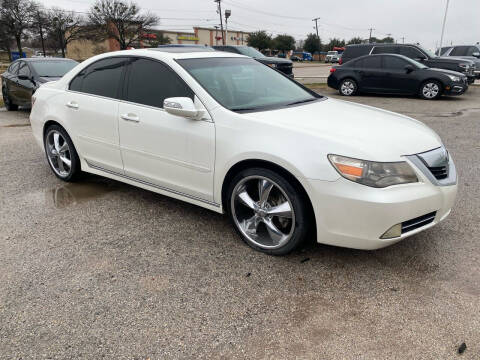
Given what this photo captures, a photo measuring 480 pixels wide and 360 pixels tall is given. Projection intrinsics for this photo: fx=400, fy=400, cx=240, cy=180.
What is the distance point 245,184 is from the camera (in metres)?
3.24

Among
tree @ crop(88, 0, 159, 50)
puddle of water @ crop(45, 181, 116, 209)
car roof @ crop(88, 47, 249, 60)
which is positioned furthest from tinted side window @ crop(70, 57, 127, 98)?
tree @ crop(88, 0, 159, 50)

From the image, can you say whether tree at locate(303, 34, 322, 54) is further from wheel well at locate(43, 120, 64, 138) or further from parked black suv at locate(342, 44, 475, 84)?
wheel well at locate(43, 120, 64, 138)

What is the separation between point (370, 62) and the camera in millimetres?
13203

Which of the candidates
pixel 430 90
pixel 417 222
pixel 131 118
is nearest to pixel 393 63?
pixel 430 90

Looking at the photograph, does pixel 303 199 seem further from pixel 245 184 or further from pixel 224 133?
pixel 224 133

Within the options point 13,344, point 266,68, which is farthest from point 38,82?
point 13,344

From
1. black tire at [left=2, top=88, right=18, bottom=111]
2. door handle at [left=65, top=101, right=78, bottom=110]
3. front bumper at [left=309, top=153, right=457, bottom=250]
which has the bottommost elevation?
black tire at [left=2, top=88, right=18, bottom=111]

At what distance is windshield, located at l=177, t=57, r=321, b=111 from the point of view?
11.6 feet

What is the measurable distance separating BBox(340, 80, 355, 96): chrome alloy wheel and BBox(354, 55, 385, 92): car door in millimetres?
330

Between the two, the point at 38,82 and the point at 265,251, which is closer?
the point at 265,251

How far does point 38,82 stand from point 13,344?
8.87 metres

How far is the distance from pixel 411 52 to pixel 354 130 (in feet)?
44.0

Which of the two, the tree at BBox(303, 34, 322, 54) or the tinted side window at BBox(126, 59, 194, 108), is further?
the tree at BBox(303, 34, 322, 54)

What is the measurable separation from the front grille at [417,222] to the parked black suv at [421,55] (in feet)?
42.4
